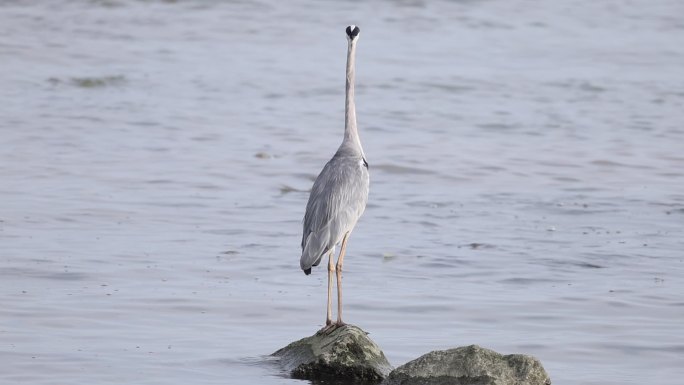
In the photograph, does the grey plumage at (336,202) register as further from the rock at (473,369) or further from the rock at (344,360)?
the rock at (473,369)

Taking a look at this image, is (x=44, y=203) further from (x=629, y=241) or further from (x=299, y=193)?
(x=629, y=241)

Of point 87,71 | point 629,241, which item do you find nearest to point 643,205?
point 629,241

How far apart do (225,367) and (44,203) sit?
5.12 metres

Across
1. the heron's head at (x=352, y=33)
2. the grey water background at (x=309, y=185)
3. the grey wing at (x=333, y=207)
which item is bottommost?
the grey water background at (x=309, y=185)

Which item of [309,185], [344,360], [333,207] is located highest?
[333,207]

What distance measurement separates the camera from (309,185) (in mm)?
13945

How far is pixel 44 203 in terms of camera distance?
12.0m

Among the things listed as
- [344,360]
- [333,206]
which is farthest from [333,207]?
[344,360]

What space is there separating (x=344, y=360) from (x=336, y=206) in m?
1.09

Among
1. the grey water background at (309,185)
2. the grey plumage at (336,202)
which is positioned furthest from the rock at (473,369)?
the grey plumage at (336,202)

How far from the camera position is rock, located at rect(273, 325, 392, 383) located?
7074 millimetres

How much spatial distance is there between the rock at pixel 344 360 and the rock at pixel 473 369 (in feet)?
0.98

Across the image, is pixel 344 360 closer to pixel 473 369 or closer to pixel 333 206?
pixel 473 369

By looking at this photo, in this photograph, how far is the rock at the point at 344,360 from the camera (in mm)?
7074
